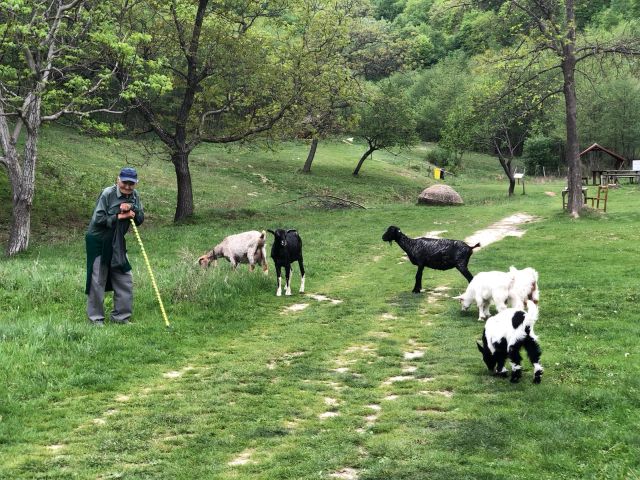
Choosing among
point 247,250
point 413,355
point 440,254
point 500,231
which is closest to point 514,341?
point 413,355

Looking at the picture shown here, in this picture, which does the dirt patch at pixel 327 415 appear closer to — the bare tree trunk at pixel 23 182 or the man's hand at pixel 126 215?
the man's hand at pixel 126 215

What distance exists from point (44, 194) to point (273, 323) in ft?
62.5

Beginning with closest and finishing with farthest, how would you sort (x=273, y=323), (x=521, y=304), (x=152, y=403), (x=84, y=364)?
(x=152, y=403), (x=84, y=364), (x=521, y=304), (x=273, y=323)

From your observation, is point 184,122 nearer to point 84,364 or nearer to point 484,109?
point 484,109

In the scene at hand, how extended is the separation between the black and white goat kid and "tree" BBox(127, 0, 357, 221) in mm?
20195

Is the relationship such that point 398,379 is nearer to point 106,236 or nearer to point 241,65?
point 106,236

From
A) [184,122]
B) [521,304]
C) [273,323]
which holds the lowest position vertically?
[273,323]

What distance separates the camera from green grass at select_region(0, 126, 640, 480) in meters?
5.80

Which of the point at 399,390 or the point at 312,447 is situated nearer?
the point at 312,447

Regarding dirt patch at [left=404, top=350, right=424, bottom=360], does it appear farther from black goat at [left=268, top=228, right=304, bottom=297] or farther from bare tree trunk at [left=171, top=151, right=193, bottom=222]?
bare tree trunk at [left=171, top=151, right=193, bottom=222]

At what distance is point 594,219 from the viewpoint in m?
26.6

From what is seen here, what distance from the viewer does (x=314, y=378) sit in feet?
28.3

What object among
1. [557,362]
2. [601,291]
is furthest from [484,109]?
[557,362]

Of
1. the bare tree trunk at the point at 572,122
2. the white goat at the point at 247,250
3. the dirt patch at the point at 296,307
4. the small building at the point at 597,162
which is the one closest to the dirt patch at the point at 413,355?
the dirt patch at the point at 296,307
